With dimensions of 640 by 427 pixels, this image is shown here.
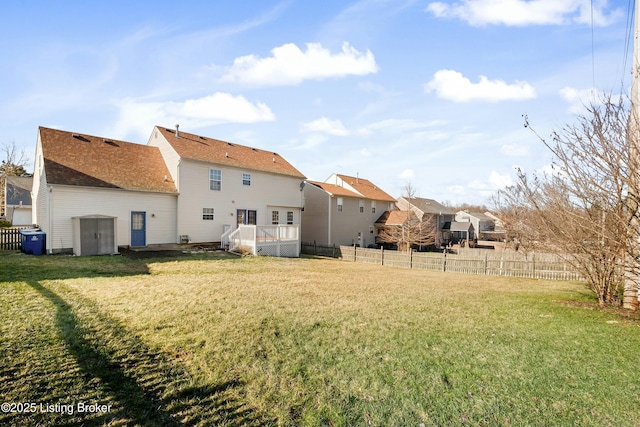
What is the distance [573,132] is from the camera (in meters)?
6.61

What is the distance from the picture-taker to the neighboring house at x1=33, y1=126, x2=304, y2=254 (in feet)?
52.4

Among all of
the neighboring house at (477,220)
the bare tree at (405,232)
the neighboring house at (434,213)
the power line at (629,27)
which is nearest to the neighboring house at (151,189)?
A: the bare tree at (405,232)

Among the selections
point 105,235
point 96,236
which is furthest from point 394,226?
point 96,236

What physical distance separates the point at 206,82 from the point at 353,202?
21285mm

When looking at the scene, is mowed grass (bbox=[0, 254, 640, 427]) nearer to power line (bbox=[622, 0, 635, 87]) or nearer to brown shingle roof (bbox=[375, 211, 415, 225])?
power line (bbox=[622, 0, 635, 87])

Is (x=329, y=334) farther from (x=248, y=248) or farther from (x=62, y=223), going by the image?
(x=62, y=223)

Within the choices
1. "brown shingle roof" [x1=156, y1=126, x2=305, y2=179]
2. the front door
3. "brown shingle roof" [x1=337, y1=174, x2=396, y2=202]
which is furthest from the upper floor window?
"brown shingle roof" [x1=337, y1=174, x2=396, y2=202]

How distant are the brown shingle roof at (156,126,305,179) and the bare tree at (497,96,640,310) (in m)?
18.0

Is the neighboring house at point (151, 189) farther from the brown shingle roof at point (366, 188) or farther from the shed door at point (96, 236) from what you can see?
the brown shingle roof at point (366, 188)

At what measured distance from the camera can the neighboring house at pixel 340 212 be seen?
3067 centimetres

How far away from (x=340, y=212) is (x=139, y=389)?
28243mm

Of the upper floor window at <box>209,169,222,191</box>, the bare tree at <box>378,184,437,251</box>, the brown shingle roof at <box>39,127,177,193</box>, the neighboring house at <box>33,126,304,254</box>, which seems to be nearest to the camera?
the neighboring house at <box>33,126,304,254</box>

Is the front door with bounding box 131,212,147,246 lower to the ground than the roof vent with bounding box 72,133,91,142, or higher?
lower

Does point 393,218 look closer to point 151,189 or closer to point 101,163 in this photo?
point 151,189
